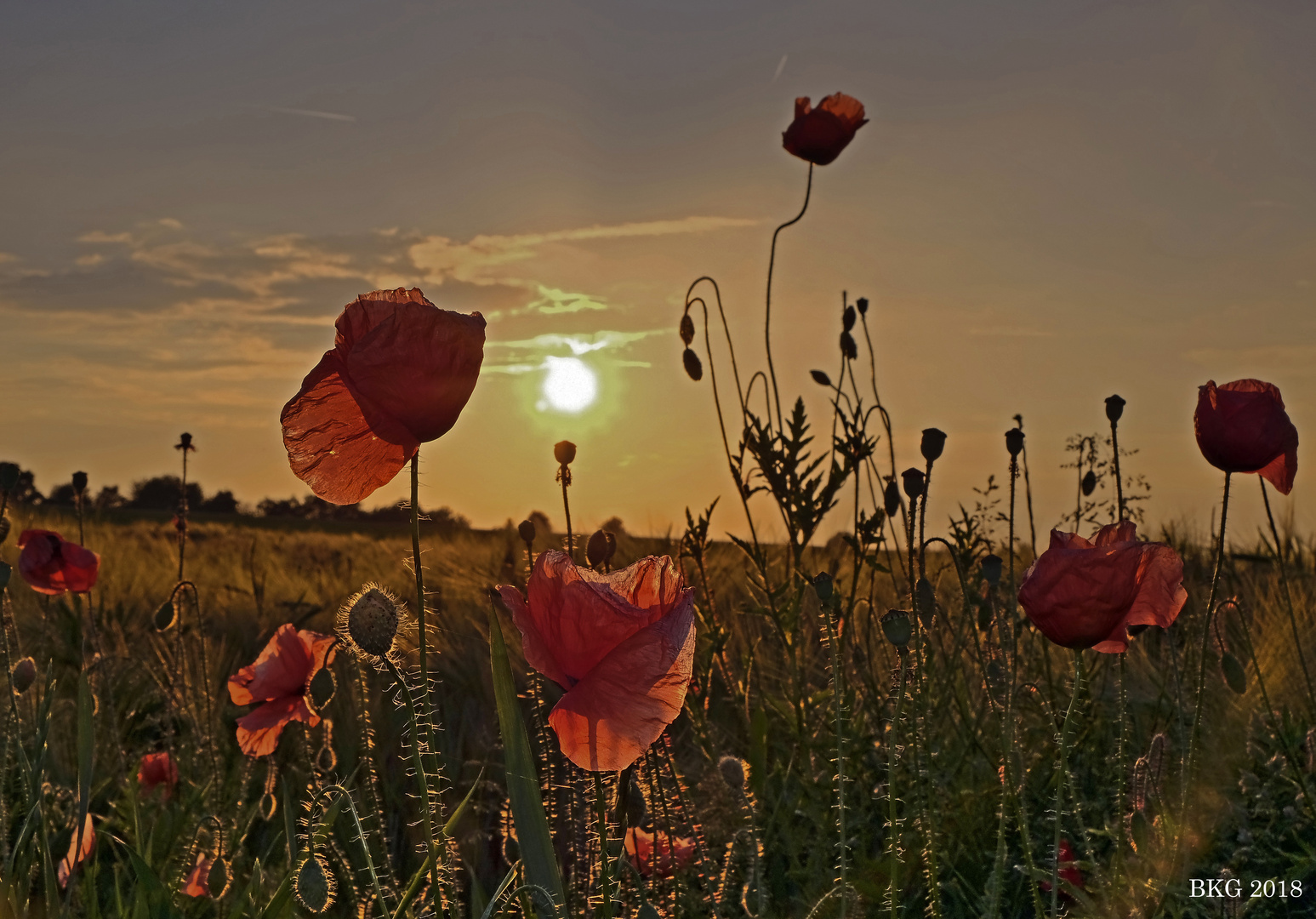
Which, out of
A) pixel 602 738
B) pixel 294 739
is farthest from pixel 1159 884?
pixel 294 739

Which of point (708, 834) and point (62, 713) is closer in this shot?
point (708, 834)

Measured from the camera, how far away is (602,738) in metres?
0.94

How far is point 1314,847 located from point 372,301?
218 cm

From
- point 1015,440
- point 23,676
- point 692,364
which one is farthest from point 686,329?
point 23,676

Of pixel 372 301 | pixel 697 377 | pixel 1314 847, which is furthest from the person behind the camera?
Result: pixel 697 377

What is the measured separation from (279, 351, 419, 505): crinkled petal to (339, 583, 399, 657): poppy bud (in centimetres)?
11

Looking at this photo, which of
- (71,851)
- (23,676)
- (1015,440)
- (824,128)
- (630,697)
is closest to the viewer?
(630,697)

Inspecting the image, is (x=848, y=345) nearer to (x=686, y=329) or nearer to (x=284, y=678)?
(x=686, y=329)

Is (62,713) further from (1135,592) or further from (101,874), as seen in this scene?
(1135,592)

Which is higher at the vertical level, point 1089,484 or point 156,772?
point 1089,484

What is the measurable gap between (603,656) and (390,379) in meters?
0.31

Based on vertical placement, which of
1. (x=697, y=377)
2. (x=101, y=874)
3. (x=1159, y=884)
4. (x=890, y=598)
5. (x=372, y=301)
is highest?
(x=697, y=377)

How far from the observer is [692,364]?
9.16 feet

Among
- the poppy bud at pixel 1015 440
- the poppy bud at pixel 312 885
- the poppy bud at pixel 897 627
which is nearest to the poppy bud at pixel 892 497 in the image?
the poppy bud at pixel 1015 440
